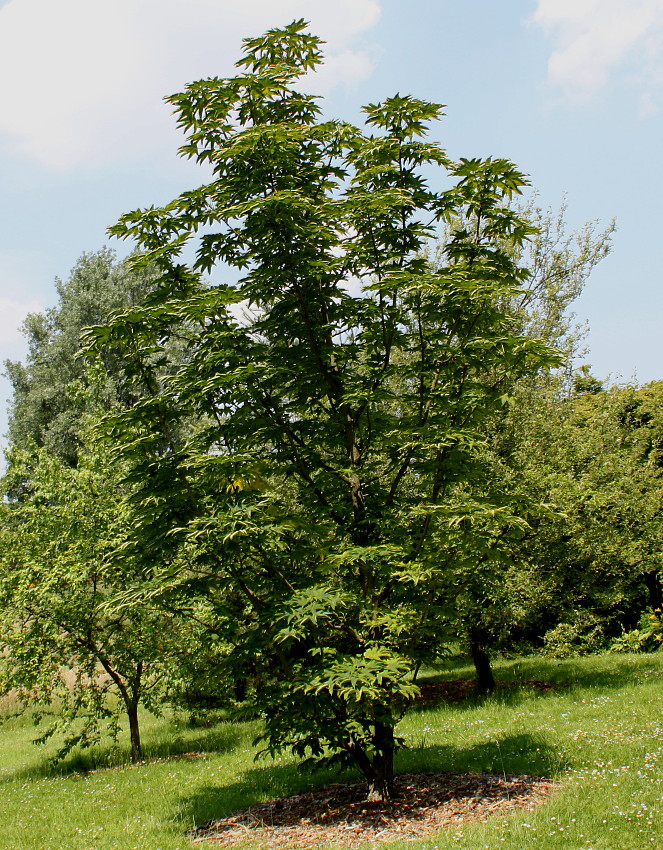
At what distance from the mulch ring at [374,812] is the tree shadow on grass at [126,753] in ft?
19.3

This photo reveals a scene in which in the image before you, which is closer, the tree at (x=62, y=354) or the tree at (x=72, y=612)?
the tree at (x=72, y=612)

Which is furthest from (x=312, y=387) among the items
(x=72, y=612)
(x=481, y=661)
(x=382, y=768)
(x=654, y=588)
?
(x=654, y=588)

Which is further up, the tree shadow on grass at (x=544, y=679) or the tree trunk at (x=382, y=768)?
the tree trunk at (x=382, y=768)

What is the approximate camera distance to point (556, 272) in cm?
1631

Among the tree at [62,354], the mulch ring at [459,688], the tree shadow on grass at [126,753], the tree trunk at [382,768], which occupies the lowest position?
the mulch ring at [459,688]

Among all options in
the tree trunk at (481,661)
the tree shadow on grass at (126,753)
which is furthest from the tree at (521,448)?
the tree shadow on grass at (126,753)

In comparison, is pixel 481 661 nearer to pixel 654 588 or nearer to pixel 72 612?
pixel 654 588

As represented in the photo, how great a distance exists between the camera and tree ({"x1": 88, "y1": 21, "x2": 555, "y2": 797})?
5.68 meters

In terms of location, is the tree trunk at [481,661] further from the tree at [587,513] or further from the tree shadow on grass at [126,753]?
the tree shadow on grass at [126,753]

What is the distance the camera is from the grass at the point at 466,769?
5098mm

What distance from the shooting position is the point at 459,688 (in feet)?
47.2

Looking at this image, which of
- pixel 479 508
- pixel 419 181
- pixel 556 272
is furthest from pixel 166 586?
pixel 556 272

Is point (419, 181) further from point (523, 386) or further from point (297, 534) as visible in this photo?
point (523, 386)

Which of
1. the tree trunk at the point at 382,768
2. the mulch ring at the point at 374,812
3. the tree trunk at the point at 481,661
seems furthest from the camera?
the tree trunk at the point at 481,661
